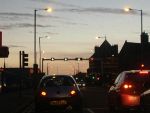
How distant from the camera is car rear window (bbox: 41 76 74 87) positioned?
23.4m

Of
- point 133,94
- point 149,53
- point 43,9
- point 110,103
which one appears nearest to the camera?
point 133,94

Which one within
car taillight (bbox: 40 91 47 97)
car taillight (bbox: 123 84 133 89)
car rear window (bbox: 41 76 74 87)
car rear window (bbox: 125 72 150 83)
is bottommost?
car taillight (bbox: 40 91 47 97)

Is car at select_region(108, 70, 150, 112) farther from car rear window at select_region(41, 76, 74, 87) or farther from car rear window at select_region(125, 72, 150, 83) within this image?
car rear window at select_region(41, 76, 74, 87)

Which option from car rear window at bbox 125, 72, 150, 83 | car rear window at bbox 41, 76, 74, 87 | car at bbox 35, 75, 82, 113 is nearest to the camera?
car rear window at bbox 125, 72, 150, 83

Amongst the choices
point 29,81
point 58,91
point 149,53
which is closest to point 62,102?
point 58,91

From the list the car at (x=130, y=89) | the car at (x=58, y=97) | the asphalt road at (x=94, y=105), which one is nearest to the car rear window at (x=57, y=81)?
the car at (x=58, y=97)

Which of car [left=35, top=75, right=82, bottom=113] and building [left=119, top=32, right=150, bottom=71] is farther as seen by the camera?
building [left=119, top=32, right=150, bottom=71]

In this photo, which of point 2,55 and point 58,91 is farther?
point 2,55

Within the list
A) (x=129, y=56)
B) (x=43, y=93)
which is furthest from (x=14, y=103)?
(x=129, y=56)

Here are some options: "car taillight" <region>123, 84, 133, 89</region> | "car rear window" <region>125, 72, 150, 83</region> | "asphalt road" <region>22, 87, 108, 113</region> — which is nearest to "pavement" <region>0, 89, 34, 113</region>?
"asphalt road" <region>22, 87, 108, 113</region>

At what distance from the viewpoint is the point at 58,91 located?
2306 cm

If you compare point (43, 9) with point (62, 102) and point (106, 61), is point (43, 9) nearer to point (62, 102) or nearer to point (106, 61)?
point (62, 102)

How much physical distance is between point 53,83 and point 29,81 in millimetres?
67288

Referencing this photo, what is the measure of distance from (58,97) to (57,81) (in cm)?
82
